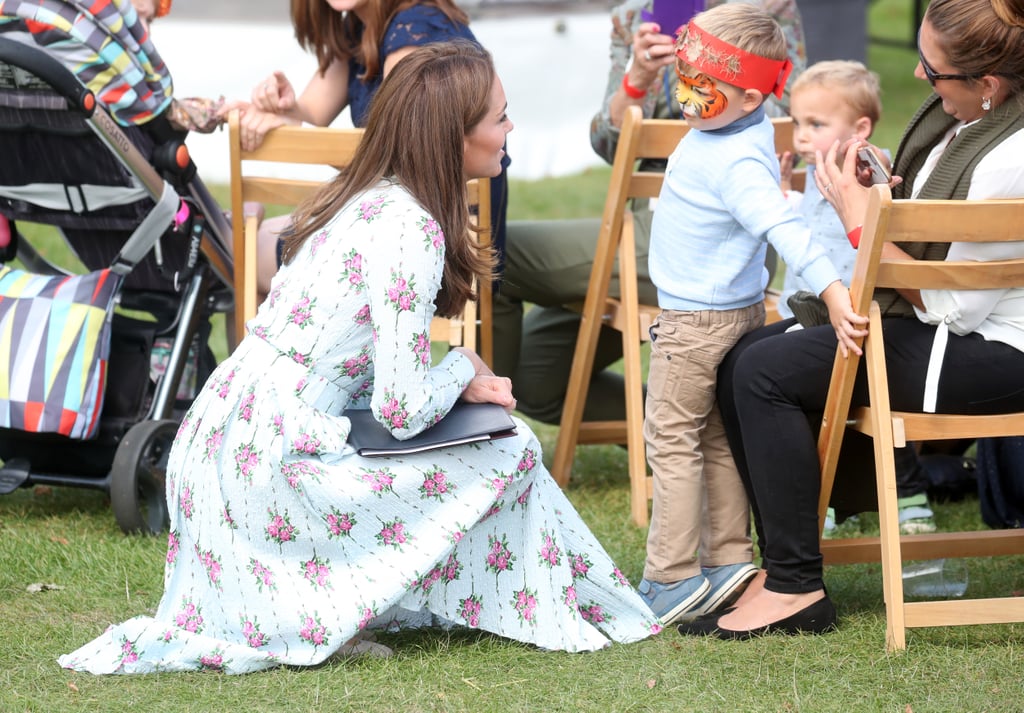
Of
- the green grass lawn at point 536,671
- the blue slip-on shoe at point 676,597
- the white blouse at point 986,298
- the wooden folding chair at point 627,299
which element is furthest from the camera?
the wooden folding chair at point 627,299

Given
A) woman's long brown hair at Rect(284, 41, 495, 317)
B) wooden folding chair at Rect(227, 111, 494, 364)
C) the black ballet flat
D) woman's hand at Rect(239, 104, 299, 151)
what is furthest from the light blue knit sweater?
woman's hand at Rect(239, 104, 299, 151)

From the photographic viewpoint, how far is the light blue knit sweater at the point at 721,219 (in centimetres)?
318

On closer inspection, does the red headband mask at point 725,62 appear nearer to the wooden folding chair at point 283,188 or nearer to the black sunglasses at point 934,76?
the black sunglasses at point 934,76

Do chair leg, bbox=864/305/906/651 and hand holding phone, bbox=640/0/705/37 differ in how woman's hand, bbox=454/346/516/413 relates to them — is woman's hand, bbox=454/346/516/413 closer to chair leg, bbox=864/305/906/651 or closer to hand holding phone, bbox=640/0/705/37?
chair leg, bbox=864/305/906/651

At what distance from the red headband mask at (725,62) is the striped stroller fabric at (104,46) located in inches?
60.6

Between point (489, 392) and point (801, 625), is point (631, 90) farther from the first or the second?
point (801, 625)

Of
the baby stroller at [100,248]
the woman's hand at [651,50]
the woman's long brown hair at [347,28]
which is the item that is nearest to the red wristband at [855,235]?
the woman's hand at [651,50]

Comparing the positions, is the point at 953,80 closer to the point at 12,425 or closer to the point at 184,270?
the point at 184,270

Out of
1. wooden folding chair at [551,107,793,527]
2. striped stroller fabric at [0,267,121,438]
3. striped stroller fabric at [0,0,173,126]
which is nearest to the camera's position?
striped stroller fabric at [0,0,173,126]

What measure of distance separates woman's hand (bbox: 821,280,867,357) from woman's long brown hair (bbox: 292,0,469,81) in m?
1.69

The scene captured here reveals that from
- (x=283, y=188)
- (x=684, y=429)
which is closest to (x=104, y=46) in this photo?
(x=283, y=188)

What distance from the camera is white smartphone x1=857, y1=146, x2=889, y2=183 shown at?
320 cm

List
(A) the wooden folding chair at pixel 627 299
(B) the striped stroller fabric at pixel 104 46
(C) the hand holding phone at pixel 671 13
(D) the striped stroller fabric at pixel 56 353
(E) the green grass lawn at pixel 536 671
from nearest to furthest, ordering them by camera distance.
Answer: (E) the green grass lawn at pixel 536 671 < (B) the striped stroller fabric at pixel 104 46 < (D) the striped stroller fabric at pixel 56 353 < (A) the wooden folding chair at pixel 627 299 < (C) the hand holding phone at pixel 671 13

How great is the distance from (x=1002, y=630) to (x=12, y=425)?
8.56 feet
